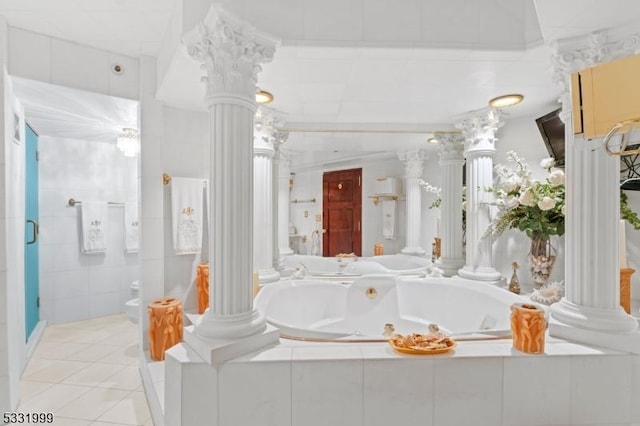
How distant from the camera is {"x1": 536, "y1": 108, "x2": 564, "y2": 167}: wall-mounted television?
2.08 meters

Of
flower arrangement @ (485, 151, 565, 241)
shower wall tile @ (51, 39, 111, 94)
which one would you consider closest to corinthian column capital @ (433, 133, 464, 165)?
flower arrangement @ (485, 151, 565, 241)

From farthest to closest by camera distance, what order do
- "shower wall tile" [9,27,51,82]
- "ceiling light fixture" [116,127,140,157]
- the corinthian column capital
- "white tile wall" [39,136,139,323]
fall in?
"white tile wall" [39,136,139,323]
the corinthian column capital
"ceiling light fixture" [116,127,140,157]
"shower wall tile" [9,27,51,82]

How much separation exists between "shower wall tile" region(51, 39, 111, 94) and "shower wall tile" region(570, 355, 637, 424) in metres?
2.85

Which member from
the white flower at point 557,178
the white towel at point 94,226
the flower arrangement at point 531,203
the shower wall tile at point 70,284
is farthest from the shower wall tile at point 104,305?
the white flower at point 557,178

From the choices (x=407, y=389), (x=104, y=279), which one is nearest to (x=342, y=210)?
(x=407, y=389)

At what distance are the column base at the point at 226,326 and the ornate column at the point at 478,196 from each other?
5.87 ft

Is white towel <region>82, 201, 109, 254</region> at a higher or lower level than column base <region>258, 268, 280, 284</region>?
higher

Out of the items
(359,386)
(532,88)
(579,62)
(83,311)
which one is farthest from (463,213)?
(83,311)

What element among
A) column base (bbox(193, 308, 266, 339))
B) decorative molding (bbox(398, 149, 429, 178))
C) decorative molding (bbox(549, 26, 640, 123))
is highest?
decorative molding (bbox(549, 26, 640, 123))

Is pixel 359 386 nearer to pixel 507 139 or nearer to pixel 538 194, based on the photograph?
pixel 538 194

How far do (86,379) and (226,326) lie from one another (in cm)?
154

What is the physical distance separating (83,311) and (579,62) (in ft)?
14.6

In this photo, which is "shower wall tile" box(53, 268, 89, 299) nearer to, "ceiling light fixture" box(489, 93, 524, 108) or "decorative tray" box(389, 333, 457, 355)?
"decorative tray" box(389, 333, 457, 355)

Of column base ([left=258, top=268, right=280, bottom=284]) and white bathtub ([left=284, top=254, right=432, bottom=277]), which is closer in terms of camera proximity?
column base ([left=258, top=268, right=280, bottom=284])
